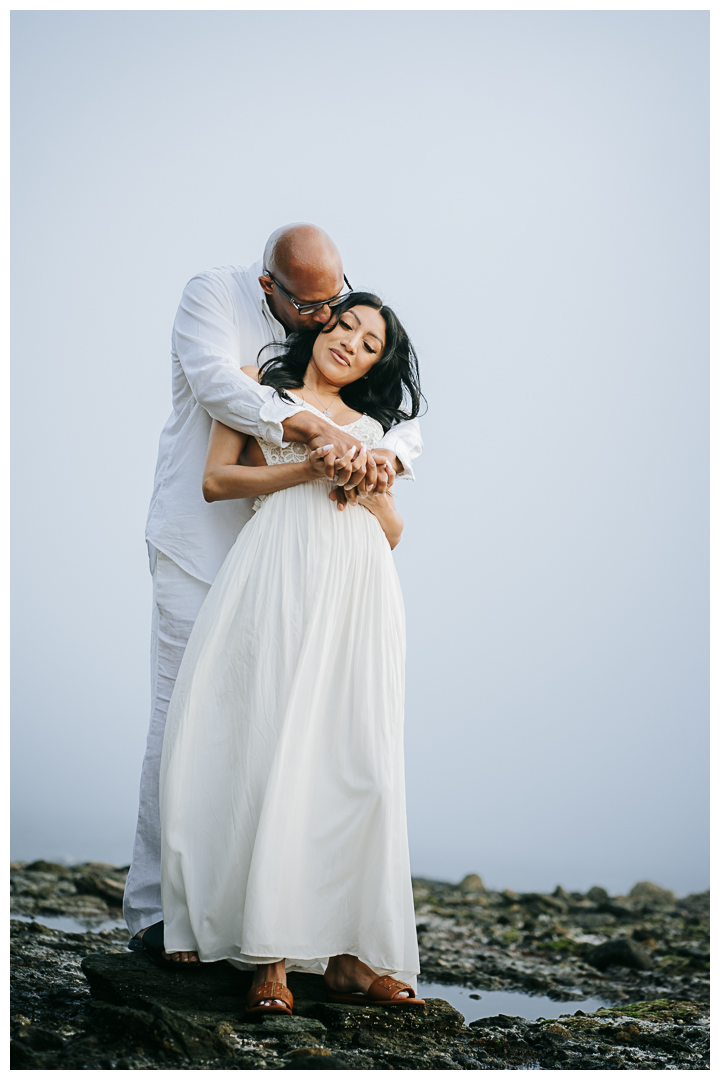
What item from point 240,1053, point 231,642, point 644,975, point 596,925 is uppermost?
point 231,642

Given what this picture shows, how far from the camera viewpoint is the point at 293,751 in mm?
3027

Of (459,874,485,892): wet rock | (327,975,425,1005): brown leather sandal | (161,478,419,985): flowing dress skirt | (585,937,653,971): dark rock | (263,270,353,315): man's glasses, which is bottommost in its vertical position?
(459,874,485,892): wet rock

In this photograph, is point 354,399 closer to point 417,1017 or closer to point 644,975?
point 417,1017

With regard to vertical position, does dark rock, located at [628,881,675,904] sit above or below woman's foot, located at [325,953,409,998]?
below

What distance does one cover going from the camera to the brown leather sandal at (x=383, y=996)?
3.00 metres

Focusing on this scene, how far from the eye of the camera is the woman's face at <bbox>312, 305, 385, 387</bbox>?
3551mm

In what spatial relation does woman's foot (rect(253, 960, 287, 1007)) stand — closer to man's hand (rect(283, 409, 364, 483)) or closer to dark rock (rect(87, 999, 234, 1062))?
dark rock (rect(87, 999, 234, 1062))

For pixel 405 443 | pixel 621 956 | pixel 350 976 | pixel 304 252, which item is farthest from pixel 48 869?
pixel 304 252

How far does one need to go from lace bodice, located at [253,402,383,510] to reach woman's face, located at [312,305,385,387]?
0.17m

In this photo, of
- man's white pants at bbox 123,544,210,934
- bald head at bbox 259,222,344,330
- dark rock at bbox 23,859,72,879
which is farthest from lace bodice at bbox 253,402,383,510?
dark rock at bbox 23,859,72,879

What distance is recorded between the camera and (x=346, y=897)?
9.80 feet

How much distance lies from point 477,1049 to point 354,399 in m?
2.40

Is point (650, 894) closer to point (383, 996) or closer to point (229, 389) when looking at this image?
point (383, 996)

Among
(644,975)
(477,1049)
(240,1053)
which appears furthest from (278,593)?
(644,975)
